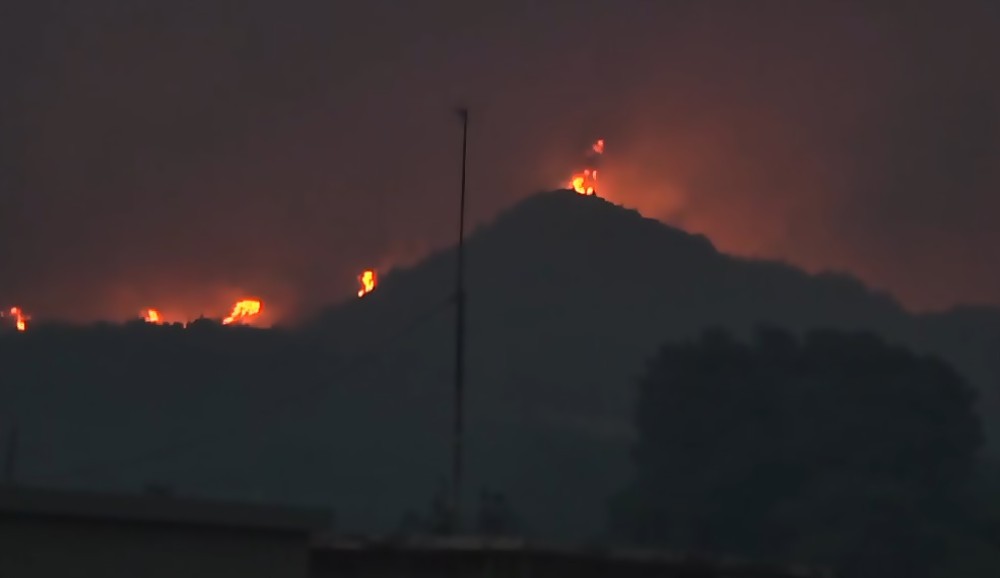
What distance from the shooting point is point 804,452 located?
77625 millimetres

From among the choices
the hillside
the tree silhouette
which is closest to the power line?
the hillside

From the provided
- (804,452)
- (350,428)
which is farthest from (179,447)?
(804,452)

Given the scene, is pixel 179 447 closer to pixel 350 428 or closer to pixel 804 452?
pixel 350 428

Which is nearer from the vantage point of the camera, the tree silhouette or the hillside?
the tree silhouette

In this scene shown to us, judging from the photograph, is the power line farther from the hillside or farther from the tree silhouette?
the tree silhouette

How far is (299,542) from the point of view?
1689 cm

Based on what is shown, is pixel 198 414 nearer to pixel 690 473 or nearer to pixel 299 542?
pixel 690 473

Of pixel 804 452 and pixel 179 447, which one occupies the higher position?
pixel 179 447

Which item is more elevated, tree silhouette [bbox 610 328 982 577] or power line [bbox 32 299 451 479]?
power line [bbox 32 299 451 479]

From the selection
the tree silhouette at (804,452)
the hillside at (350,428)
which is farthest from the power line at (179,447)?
the tree silhouette at (804,452)

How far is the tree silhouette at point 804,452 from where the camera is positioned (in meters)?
67.9

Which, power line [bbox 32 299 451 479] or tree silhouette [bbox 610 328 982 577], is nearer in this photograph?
tree silhouette [bbox 610 328 982 577]

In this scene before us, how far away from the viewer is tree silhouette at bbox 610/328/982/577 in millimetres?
67875

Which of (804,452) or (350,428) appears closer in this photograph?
(804,452)
